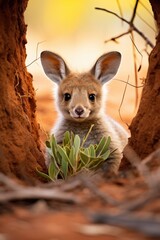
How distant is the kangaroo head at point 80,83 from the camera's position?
298 inches

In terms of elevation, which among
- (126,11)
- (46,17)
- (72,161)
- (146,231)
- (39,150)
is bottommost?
(146,231)

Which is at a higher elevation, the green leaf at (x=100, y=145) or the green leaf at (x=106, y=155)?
the green leaf at (x=100, y=145)

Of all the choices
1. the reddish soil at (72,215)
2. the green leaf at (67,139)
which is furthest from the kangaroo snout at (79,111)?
the reddish soil at (72,215)

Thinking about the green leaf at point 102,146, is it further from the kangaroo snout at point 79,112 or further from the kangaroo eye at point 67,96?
the kangaroo eye at point 67,96

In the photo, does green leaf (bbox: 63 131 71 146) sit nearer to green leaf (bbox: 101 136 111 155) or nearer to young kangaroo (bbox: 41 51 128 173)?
young kangaroo (bbox: 41 51 128 173)

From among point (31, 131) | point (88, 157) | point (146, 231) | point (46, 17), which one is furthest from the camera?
point (46, 17)

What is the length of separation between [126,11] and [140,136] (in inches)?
350

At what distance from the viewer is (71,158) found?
6918 mm

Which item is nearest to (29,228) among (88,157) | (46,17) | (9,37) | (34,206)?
(34,206)

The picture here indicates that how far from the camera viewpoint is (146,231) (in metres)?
3.42

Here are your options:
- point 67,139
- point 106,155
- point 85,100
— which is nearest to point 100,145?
point 106,155

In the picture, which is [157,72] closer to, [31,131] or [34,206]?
[31,131]

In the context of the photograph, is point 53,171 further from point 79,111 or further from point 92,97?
point 92,97

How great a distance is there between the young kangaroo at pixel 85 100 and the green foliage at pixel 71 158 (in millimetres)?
329
